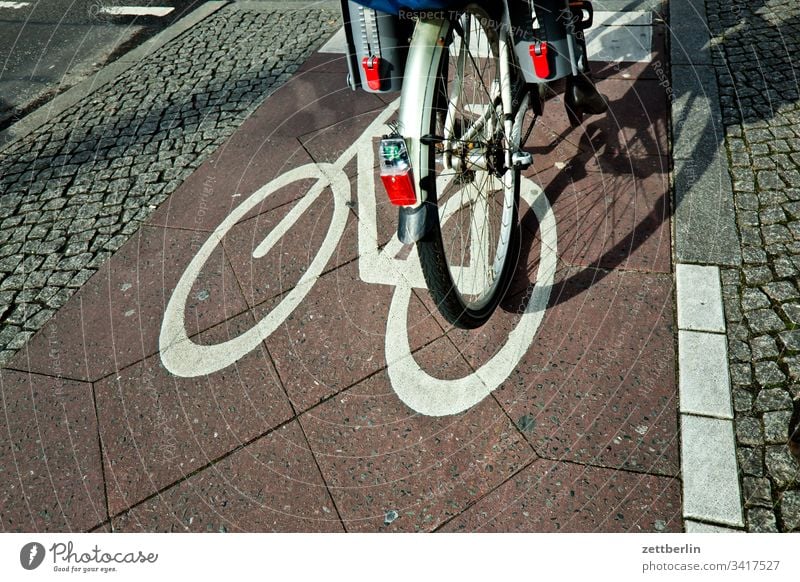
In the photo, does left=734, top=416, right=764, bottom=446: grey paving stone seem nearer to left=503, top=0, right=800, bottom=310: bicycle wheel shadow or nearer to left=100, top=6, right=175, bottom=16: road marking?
left=503, top=0, right=800, bottom=310: bicycle wheel shadow

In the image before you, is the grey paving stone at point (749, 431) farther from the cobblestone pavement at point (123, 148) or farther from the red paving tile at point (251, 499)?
the cobblestone pavement at point (123, 148)

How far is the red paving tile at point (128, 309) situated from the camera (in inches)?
126

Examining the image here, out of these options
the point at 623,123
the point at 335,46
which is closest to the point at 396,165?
the point at 623,123

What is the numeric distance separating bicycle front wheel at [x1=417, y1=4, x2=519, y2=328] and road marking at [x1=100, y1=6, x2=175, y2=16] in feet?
16.4

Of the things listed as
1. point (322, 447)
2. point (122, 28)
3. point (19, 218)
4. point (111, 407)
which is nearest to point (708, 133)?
point (322, 447)

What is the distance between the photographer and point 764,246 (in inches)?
124

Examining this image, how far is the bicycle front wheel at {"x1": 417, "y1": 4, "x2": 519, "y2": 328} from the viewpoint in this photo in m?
2.34

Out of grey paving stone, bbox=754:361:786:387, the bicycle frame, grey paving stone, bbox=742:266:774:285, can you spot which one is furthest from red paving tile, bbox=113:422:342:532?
grey paving stone, bbox=742:266:774:285

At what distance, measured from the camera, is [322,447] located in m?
2.66

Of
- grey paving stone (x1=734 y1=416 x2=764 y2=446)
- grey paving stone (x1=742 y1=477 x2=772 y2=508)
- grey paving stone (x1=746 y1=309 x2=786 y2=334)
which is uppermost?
grey paving stone (x1=746 y1=309 x2=786 y2=334)

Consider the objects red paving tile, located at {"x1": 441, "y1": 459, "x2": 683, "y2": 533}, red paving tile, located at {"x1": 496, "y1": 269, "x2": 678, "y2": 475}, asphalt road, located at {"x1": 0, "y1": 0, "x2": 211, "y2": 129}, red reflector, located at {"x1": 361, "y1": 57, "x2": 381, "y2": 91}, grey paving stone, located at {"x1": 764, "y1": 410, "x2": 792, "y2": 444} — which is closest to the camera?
red paving tile, located at {"x1": 441, "y1": 459, "x2": 683, "y2": 533}
